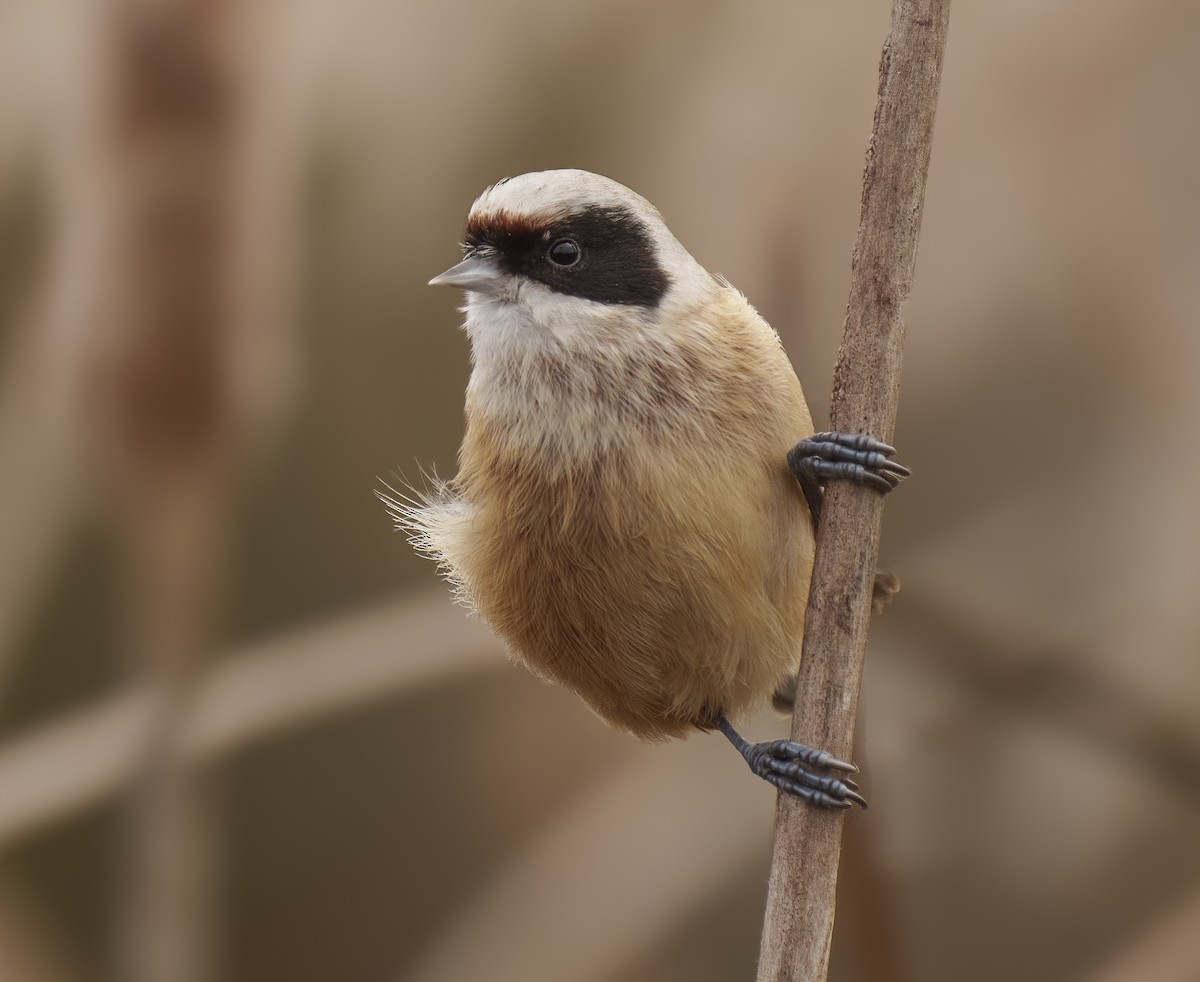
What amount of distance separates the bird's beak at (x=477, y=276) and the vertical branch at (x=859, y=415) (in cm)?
46

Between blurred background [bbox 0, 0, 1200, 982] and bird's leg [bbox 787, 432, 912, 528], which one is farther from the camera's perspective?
blurred background [bbox 0, 0, 1200, 982]

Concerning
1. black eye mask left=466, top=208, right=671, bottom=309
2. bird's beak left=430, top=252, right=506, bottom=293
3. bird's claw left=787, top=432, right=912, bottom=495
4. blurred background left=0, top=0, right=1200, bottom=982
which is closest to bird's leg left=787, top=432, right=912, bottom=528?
bird's claw left=787, top=432, right=912, bottom=495

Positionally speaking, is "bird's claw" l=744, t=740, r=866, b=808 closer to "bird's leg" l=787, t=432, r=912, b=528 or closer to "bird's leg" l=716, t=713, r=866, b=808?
"bird's leg" l=716, t=713, r=866, b=808

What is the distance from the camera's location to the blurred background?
261cm

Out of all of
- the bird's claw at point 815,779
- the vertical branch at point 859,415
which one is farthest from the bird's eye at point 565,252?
the bird's claw at point 815,779

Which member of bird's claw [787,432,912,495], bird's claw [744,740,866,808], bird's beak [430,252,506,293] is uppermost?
bird's beak [430,252,506,293]

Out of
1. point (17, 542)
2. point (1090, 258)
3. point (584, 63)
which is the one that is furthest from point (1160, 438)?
point (17, 542)

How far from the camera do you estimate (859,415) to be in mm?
1559

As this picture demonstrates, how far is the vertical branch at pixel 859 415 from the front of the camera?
4.91 feet

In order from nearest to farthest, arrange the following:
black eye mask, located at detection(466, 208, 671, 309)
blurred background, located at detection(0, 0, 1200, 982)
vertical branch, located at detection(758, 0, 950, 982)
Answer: vertical branch, located at detection(758, 0, 950, 982) < black eye mask, located at detection(466, 208, 671, 309) < blurred background, located at detection(0, 0, 1200, 982)

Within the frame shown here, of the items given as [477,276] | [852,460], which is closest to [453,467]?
[477,276]

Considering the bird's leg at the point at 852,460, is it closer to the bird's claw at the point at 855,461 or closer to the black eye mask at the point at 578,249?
the bird's claw at the point at 855,461

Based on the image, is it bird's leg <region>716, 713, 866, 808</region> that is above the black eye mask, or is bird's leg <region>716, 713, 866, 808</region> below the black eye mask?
below

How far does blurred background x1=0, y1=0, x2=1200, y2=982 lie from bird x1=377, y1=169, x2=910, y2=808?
0.84 m
